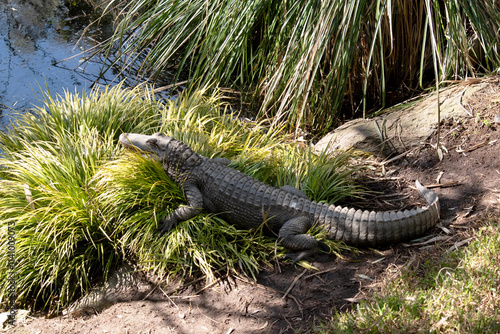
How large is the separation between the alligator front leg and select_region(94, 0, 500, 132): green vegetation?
152cm

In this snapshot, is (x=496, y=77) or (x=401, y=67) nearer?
(x=496, y=77)

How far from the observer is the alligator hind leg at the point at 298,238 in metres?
3.15

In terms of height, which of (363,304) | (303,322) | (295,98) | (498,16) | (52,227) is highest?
(498,16)

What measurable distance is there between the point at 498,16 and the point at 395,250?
2587 millimetres

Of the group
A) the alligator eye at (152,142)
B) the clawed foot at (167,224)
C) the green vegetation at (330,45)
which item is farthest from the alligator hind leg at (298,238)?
the green vegetation at (330,45)

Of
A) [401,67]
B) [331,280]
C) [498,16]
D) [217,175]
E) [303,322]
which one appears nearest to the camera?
[303,322]

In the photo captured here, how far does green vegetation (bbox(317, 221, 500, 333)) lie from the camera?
217 cm

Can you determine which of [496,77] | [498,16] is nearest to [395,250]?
[496,77]

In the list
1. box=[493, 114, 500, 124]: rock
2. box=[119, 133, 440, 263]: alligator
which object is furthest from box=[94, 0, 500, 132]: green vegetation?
box=[119, 133, 440, 263]: alligator

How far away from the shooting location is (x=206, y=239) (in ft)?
10.6

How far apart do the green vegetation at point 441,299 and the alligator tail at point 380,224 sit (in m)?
0.35

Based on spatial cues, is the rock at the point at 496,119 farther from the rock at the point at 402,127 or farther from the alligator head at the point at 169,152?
the alligator head at the point at 169,152

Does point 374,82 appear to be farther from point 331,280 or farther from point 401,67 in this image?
point 331,280

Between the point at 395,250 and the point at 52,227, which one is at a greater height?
the point at 52,227
